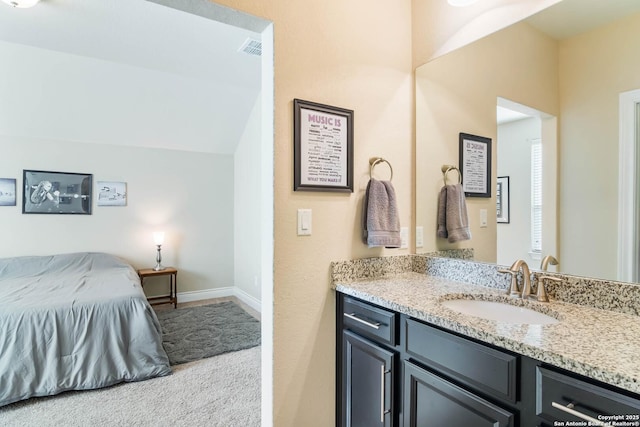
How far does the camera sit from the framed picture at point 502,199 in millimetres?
1565

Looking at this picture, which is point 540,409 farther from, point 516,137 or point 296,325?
point 516,137

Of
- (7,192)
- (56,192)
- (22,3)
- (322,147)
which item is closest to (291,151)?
(322,147)

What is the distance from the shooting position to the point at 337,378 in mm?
1613

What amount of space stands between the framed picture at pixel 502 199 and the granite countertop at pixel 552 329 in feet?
1.15

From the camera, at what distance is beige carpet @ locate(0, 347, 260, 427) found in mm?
1998

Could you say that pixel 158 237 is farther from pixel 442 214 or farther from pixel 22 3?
pixel 442 214

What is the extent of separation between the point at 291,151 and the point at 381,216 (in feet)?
1.82

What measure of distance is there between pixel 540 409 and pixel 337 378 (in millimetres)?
966

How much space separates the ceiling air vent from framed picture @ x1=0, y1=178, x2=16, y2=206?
3.15 m

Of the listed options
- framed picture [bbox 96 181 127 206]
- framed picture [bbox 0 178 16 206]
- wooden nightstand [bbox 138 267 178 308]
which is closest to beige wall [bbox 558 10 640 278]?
wooden nightstand [bbox 138 267 178 308]

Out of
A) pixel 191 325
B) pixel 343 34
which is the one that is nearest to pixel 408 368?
pixel 343 34

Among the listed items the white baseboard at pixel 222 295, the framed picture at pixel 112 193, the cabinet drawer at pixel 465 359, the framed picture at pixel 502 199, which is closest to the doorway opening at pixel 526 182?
the framed picture at pixel 502 199

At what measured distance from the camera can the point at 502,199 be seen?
1.59m

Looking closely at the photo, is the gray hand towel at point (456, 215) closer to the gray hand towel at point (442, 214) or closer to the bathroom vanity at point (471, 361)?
the gray hand towel at point (442, 214)
